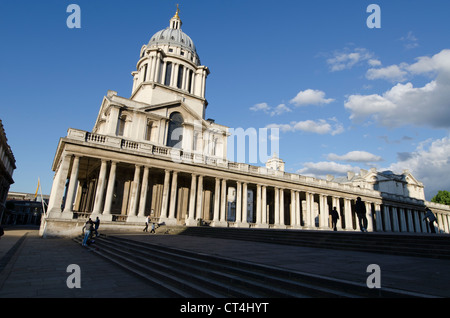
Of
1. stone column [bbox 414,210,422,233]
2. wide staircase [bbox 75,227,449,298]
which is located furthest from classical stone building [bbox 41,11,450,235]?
wide staircase [bbox 75,227,449,298]

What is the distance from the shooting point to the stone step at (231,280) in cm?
465

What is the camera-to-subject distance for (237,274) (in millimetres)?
6363

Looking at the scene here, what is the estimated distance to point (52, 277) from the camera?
7566 mm

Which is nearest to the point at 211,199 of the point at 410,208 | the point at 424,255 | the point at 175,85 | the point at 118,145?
the point at 118,145

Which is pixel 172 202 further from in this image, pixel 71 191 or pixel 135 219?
pixel 71 191

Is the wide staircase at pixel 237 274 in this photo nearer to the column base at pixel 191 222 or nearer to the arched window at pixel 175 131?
the column base at pixel 191 222

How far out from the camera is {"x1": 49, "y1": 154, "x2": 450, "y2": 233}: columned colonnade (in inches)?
955

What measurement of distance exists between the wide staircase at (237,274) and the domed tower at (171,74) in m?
30.2

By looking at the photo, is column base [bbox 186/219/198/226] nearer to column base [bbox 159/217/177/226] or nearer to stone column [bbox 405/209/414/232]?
column base [bbox 159/217/177/226]

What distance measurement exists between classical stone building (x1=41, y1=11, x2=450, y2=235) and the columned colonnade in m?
0.11

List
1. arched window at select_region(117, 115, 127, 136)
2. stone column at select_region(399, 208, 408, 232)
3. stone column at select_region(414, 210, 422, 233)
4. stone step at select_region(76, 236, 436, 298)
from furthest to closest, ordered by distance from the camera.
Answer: stone column at select_region(414, 210, 422, 233), stone column at select_region(399, 208, 408, 232), arched window at select_region(117, 115, 127, 136), stone step at select_region(76, 236, 436, 298)
